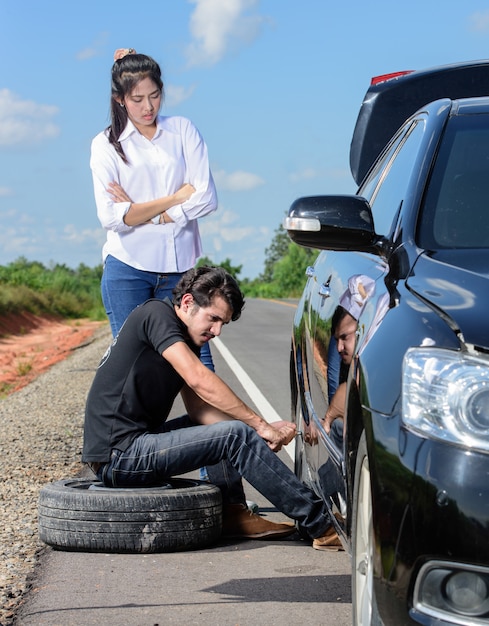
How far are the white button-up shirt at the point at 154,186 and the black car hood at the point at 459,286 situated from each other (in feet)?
9.22

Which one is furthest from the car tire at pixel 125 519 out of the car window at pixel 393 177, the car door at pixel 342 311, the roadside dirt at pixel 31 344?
the roadside dirt at pixel 31 344

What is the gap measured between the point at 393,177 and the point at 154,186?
205 cm

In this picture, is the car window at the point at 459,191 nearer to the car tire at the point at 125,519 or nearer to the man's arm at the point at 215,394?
the man's arm at the point at 215,394

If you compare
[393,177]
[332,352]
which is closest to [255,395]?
[393,177]

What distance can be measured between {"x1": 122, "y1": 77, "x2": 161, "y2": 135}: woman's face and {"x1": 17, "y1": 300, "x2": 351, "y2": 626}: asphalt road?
7.34 feet

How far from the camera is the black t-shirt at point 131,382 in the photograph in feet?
17.6

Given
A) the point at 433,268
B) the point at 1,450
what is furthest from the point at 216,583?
the point at 1,450

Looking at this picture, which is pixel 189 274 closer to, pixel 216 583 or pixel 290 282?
pixel 216 583

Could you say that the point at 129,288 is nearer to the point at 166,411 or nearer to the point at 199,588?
the point at 166,411

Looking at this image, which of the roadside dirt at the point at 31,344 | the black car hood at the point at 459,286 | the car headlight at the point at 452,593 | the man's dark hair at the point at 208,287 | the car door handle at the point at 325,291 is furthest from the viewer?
the roadside dirt at the point at 31,344

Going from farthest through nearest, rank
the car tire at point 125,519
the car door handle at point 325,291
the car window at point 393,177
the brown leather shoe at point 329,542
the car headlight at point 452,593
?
the brown leather shoe at point 329,542
the car tire at point 125,519
the car door handle at point 325,291
the car window at point 393,177
the car headlight at point 452,593

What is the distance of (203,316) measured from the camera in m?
5.40

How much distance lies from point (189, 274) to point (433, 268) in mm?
2325

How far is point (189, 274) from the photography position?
5.45 metres
